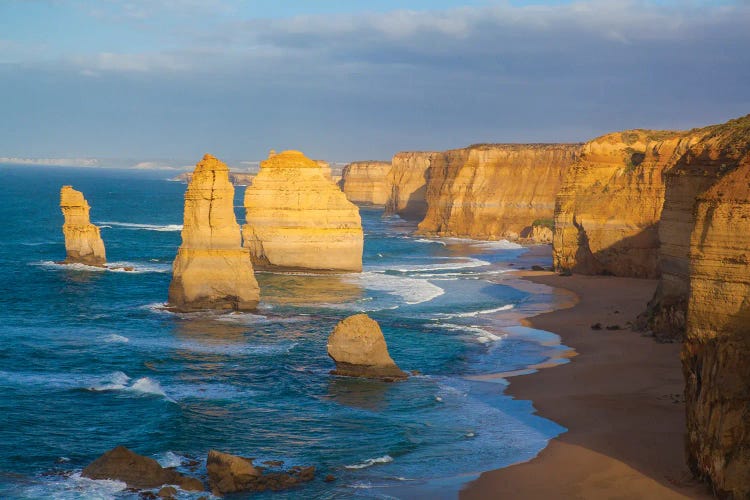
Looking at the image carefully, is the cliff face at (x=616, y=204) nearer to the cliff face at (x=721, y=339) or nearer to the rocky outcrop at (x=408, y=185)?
the cliff face at (x=721, y=339)

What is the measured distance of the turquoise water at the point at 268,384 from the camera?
20.9 meters

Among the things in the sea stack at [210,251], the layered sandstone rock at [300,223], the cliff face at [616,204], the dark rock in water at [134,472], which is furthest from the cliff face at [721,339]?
the layered sandstone rock at [300,223]

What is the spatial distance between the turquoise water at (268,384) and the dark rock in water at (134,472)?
1.12 feet

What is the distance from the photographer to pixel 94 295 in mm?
46562

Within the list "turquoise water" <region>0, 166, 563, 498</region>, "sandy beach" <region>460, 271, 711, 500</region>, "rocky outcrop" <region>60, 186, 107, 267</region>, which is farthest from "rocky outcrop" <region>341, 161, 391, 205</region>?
"sandy beach" <region>460, 271, 711, 500</region>

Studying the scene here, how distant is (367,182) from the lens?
6993 inches

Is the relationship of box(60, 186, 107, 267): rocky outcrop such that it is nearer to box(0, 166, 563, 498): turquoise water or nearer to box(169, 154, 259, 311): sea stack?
box(0, 166, 563, 498): turquoise water

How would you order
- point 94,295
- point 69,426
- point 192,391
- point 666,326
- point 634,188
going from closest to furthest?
point 69,426, point 192,391, point 666,326, point 94,295, point 634,188

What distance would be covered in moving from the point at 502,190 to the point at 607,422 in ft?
248

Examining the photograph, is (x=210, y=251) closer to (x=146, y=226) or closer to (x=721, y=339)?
(x=721, y=339)

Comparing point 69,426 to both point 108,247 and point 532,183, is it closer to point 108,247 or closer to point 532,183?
point 108,247

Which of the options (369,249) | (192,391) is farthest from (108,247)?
(192,391)

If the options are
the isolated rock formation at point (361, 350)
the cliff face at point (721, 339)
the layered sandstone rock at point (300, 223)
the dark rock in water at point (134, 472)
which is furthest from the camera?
the layered sandstone rock at point (300, 223)

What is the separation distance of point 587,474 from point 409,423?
591 centimetres
